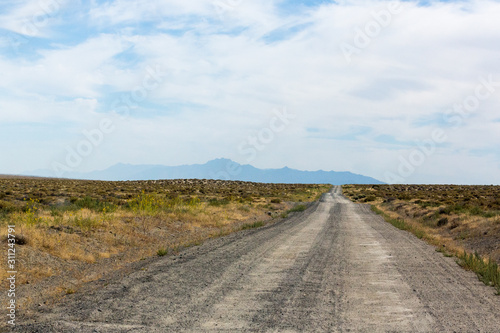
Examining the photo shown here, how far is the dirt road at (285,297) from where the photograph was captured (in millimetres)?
5906

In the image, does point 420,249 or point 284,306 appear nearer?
point 284,306

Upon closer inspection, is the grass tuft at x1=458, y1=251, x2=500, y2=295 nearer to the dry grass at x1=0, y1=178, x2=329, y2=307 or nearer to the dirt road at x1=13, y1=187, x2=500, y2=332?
the dirt road at x1=13, y1=187, x2=500, y2=332

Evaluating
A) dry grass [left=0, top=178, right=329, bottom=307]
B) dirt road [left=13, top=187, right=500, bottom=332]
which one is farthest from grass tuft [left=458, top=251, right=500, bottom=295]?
dry grass [left=0, top=178, right=329, bottom=307]

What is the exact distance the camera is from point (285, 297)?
7422mm

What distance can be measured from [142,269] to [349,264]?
5693 mm

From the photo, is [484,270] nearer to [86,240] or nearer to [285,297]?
[285,297]

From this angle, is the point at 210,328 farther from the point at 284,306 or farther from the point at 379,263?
the point at 379,263

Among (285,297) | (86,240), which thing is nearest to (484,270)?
(285,297)

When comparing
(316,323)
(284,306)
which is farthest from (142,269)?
(316,323)

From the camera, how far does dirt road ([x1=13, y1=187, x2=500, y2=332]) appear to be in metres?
5.91

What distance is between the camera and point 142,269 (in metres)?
10.1

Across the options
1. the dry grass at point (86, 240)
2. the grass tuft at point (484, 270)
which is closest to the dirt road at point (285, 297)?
the grass tuft at point (484, 270)

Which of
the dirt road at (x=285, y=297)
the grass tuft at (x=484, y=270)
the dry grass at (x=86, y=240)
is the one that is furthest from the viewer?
the dry grass at (x=86, y=240)

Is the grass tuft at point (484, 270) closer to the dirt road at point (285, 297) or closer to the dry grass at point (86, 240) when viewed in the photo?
the dirt road at point (285, 297)
